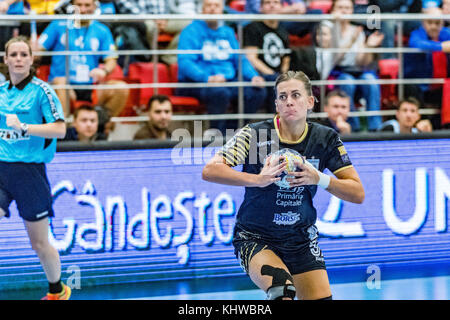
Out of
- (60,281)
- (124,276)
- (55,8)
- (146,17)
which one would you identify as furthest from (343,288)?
(55,8)

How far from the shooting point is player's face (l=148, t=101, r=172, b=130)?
24.3ft

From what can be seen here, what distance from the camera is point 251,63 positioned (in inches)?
316

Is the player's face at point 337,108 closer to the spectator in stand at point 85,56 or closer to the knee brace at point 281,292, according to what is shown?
the spectator in stand at point 85,56

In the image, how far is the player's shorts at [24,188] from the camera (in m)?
5.84

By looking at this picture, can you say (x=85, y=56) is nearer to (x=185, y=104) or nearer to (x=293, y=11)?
(x=185, y=104)

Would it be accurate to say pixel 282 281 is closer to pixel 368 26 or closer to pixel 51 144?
pixel 51 144

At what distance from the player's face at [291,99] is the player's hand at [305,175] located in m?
0.34

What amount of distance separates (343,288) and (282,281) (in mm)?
2733

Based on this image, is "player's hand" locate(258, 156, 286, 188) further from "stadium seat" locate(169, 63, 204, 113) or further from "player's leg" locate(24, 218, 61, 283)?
"stadium seat" locate(169, 63, 204, 113)

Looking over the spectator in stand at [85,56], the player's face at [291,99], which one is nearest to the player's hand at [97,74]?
the spectator in stand at [85,56]

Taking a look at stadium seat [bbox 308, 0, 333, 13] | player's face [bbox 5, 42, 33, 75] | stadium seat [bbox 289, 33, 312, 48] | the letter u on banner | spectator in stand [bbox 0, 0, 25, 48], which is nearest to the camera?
player's face [bbox 5, 42, 33, 75]

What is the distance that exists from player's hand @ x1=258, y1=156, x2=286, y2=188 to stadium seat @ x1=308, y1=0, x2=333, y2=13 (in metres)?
5.61

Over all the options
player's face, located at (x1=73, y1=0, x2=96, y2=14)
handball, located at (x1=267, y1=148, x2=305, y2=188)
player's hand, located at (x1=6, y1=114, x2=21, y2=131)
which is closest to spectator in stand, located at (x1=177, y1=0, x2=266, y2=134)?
player's face, located at (x1=73, y1=0, x2=96, y2=14)

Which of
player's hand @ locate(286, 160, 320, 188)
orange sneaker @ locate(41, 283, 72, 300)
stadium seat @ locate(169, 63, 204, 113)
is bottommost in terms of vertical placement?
orange sneaker @ locate(41, 283, 72, 300)
